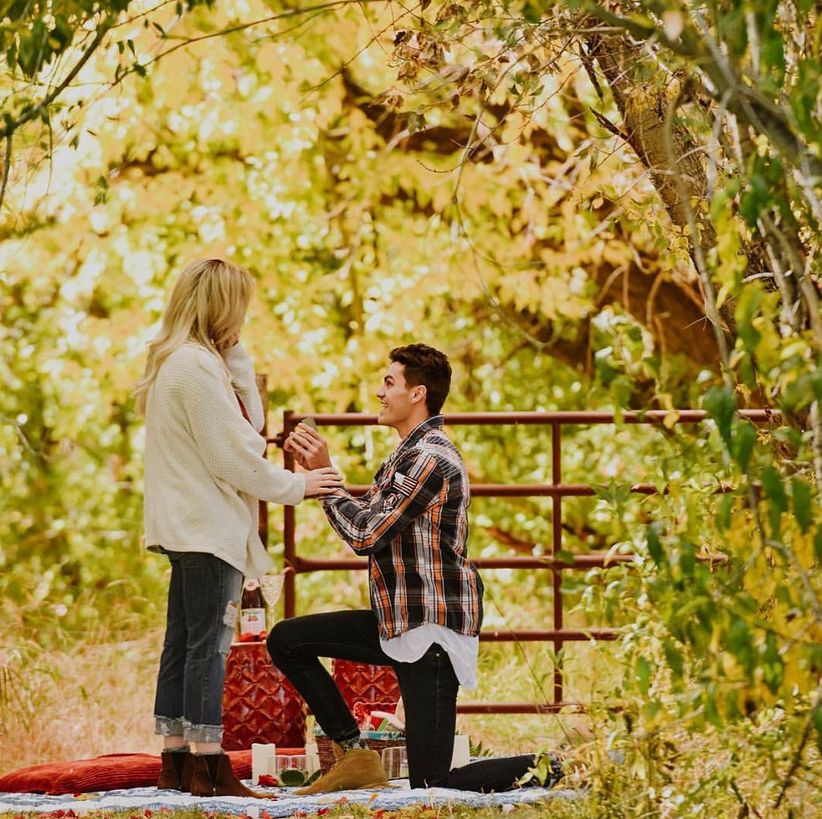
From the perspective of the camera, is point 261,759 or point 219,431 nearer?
point 219,431

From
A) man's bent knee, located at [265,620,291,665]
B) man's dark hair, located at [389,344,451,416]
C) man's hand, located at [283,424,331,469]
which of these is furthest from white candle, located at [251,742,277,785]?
man's dark hair, located at [389,344,451,416]

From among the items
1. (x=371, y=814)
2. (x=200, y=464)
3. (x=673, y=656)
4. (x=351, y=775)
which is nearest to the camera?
(x=673, y=656)

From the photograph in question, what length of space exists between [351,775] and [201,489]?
3.15 feet

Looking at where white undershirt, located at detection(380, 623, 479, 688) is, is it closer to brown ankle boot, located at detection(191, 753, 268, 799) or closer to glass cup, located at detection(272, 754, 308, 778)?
brown ankle boot, located at detection(191, 753, 268, 799)

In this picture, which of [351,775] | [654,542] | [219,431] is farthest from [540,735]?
[654,542]

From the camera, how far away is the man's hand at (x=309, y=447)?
432 centimetres

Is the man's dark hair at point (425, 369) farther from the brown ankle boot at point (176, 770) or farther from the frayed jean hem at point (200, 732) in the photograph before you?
the brown ankle boot at point (176, 770)

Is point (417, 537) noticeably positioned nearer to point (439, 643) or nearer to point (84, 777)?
point (439, 643)

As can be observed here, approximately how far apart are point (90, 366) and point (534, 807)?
25.5 ft

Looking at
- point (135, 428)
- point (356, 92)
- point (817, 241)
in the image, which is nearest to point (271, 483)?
point (817, 241)

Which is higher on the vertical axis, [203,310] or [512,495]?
[203,310]

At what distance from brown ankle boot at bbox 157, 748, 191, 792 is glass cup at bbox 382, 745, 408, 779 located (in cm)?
65

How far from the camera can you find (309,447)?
14.2 ft

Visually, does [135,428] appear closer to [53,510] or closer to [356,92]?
[53,510]
